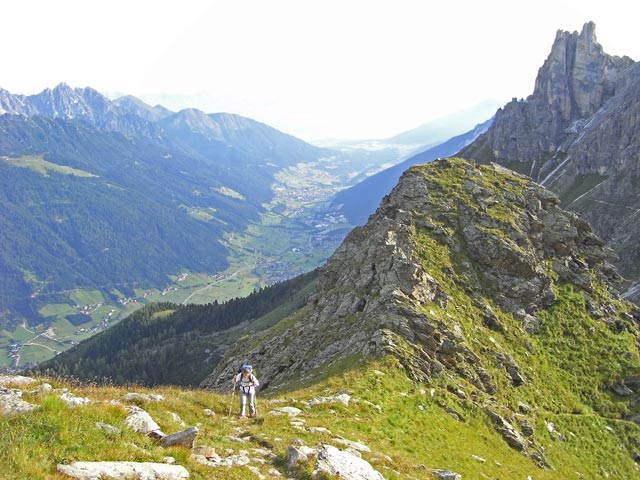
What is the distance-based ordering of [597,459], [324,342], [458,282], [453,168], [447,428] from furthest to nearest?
[453,168] < [458,282] < [324,342] < [597,459] < [447,428]

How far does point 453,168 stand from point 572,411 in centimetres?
4287

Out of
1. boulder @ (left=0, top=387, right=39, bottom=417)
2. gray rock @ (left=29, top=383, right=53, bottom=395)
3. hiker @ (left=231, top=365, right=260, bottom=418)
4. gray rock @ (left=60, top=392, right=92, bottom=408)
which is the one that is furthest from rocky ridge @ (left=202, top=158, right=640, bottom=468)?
boulder @ (left=0, top=387, right=39, bottom=417)

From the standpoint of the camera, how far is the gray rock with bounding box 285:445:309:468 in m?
20.9

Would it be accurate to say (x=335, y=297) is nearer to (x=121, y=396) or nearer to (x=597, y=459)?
(x=597, y=459)

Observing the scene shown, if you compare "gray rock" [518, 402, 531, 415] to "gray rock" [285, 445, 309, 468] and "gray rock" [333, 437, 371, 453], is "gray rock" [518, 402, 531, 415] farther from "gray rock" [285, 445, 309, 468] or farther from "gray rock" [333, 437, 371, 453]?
"gray rock" [285, 445, 309, 468]

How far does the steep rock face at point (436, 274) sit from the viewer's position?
49.2 metres

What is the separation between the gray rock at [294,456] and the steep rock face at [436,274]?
25018 millimetres

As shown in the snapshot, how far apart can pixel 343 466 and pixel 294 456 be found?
2.19 m

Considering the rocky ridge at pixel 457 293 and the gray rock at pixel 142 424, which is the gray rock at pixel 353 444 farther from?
the rocky ridge at pixel 457 293

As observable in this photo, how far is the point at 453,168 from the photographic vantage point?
81.6m

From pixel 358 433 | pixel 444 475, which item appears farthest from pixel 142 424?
pixel 444 475

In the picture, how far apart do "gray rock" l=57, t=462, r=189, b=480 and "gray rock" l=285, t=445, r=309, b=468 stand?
5.26 meters

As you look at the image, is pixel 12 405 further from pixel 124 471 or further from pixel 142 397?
pixel 142 397

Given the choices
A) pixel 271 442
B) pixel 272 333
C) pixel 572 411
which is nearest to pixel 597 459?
pixel 572 411
